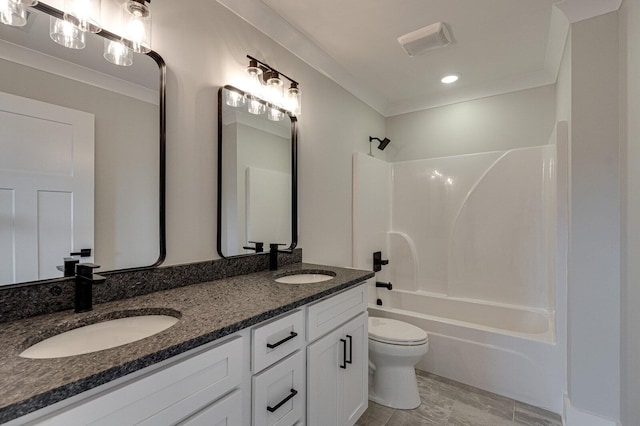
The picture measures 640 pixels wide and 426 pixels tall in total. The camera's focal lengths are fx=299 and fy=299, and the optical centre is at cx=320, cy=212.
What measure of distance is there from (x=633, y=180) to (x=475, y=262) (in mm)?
1523

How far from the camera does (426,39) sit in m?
2.00

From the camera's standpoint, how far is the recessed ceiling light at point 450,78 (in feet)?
8.54

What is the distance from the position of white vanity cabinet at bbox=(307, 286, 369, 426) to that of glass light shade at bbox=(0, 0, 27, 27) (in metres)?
1.41

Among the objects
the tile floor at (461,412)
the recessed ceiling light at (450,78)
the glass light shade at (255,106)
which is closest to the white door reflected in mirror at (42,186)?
the glass light shade at (255,106)

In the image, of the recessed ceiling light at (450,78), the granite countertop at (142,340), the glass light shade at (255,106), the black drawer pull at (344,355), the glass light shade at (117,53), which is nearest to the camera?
the granite countertop at (142,340)

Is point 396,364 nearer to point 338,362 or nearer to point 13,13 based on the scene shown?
point 338,362

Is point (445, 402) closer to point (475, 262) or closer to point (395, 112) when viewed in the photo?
point (475, 262)

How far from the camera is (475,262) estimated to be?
2781mm

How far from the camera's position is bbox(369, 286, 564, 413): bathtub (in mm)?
1988

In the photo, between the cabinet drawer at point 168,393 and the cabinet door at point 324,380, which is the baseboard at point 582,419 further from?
the cabinet drawer at point 168,393

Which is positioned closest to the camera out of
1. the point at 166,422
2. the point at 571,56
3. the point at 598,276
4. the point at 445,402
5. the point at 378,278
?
the point at 166,422

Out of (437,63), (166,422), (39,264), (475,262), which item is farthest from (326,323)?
(437,63)

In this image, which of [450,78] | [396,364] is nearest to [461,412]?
[396,364]

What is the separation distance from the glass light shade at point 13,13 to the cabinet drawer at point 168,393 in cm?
115
